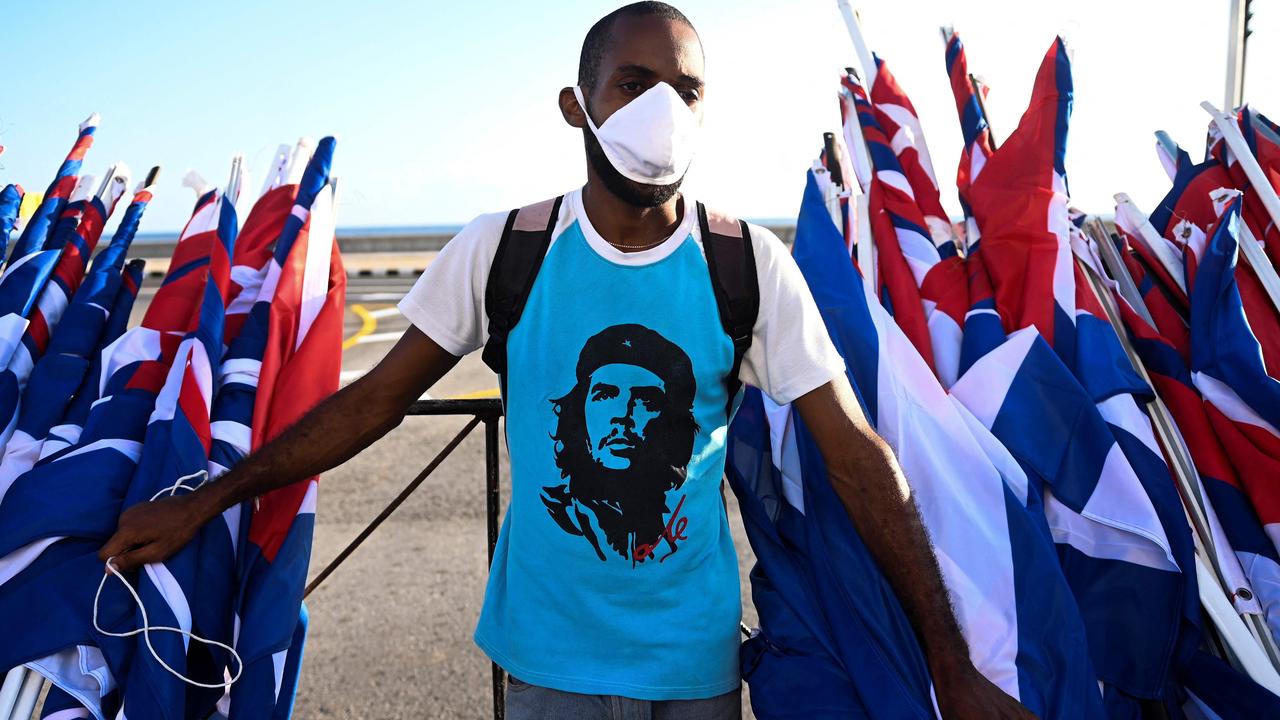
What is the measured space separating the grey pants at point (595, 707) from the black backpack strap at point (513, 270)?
24.7 inches

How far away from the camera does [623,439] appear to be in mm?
1729

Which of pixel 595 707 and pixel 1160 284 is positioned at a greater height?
pixel 1160 284

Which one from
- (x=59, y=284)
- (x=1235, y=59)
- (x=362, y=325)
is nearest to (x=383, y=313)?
(x=362, y=325)

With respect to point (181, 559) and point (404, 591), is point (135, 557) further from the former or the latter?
point (404, 591)

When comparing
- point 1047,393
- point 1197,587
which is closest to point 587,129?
point 1047,393

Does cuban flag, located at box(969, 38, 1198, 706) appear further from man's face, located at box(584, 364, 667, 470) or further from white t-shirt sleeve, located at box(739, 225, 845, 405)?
man's face, located at box(584, 364, 667, 470)

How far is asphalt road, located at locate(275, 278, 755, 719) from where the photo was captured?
3.58 metres

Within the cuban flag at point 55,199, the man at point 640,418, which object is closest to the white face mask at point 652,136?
the man at point 640,418

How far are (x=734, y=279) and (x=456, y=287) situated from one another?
1.84 feet

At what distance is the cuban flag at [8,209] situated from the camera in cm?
252

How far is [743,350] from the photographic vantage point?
1.77 metres

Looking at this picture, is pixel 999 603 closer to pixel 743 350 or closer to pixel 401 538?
pixel 743 350

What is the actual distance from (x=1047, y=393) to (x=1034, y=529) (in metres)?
0.39

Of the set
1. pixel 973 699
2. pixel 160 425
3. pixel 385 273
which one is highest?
pixel 385 273
